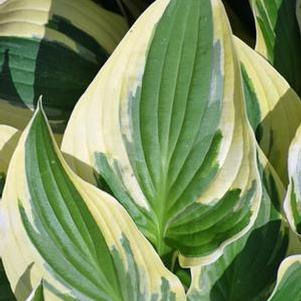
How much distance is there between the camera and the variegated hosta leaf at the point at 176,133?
65 cm

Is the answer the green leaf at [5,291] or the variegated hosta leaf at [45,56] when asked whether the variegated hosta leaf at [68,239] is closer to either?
the green leaf at [5,291]

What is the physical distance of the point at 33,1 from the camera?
84 centimetres

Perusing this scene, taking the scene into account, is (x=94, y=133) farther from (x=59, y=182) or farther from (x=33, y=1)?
(x=33, y=1)

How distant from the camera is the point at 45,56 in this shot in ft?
2.77

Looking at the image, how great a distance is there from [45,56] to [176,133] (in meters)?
0.25

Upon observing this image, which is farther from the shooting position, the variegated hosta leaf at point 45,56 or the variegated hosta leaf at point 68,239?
the variegated hosta leaf at point 45,56

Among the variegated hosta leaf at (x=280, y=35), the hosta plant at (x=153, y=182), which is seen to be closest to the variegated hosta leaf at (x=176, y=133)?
the hosta plant at (x=153, y=182)

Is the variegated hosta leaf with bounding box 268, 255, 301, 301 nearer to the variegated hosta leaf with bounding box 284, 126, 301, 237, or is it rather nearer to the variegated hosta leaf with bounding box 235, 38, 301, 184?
the variegated hosta leaf with bounding box 284, 126, 301, 237

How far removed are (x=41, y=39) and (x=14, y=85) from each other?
0.06 m

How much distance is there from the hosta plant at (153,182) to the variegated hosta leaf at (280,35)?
129 millimetres

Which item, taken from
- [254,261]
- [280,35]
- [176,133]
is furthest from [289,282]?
[280,35]

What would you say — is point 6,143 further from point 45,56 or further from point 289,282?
point 289,282

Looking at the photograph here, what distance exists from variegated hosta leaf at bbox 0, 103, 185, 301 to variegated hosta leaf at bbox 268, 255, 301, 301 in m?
0.09

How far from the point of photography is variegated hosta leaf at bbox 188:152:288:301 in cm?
71
